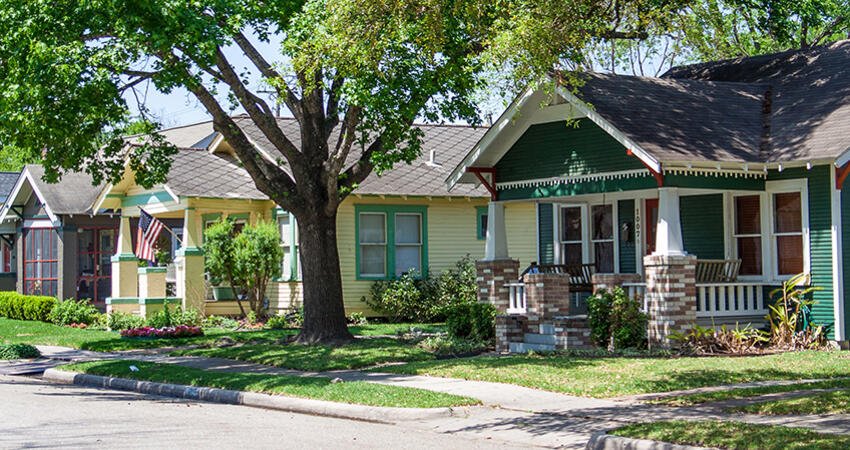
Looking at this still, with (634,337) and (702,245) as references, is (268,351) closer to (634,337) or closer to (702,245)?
(634,337)

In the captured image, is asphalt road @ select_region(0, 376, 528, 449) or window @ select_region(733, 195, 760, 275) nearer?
asphalt road @ select_region(0, 376, 528, 449)

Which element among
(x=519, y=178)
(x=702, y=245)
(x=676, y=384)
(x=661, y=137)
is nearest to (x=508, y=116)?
(x=519, y=178)

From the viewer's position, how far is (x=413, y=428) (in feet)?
40.8

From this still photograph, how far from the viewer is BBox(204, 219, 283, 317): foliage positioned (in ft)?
89.4

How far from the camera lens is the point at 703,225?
21219mm

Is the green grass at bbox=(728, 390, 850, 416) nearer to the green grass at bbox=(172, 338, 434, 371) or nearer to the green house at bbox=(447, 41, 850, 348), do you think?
the green house at bbox=(447, 41, 850, 348)

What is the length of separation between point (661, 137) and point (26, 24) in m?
10.8

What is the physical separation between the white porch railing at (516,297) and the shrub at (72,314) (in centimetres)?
1386

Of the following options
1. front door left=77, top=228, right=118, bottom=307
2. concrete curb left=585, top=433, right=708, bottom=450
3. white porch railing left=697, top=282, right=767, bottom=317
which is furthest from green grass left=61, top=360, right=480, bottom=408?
front door left=77, top=228, right=118, bottom=307

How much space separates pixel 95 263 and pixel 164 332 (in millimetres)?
13357

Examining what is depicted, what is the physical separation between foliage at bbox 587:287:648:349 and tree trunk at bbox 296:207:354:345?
4906 mm

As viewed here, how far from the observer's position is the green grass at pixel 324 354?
59.2 feet

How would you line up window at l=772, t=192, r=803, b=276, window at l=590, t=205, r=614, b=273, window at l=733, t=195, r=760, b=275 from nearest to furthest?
1. window at l=772, t=192, r=803, b=276
2. window at l=733, t=195, r=760, b=275
3. window at l=590, t=205, r=614, b=273

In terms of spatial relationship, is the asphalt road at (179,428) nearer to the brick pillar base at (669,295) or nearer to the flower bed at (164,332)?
the brick pillar base at (669,295)
